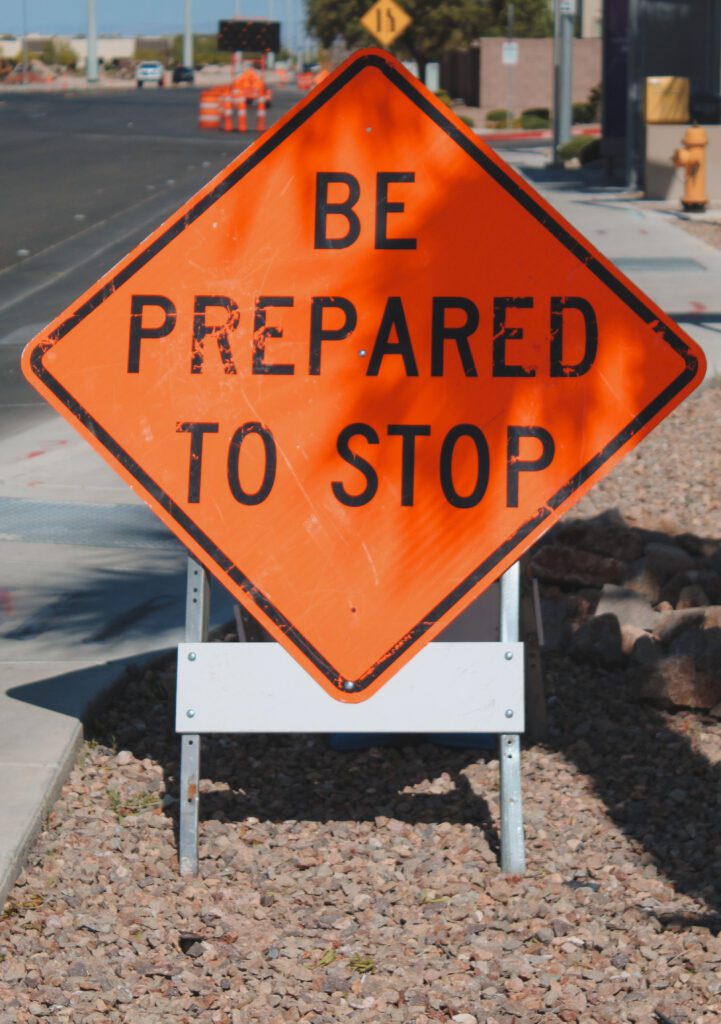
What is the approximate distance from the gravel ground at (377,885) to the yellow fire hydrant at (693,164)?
1913cm

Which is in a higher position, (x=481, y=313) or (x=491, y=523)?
(x=481, y=313)

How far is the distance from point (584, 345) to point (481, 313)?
0.27 meters

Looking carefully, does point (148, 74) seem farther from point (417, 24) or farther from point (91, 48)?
point (417, 24)

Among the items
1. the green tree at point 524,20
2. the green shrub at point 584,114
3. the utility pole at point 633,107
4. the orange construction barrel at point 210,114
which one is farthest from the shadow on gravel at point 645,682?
the green tree at point 524,20

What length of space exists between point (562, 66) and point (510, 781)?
30398mm

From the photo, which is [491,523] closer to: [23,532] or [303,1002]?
[303,1002]

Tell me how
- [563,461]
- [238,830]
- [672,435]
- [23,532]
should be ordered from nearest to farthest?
1. [563,461]
2. [238,830]
3. [23,532]
4. [672,435]

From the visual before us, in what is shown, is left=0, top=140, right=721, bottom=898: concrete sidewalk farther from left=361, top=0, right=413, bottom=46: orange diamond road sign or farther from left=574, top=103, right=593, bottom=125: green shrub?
left=574, top=103, right=593, bottom=125: green shrub

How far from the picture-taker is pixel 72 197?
2689cm

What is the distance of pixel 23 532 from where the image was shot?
782cm

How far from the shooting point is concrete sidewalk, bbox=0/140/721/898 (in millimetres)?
4895

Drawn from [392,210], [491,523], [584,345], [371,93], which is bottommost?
[491,523]

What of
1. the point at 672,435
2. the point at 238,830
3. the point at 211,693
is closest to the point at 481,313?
the point at 211,693

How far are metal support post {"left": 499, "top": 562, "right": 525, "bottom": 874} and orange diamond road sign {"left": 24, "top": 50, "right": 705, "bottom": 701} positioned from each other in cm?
16
